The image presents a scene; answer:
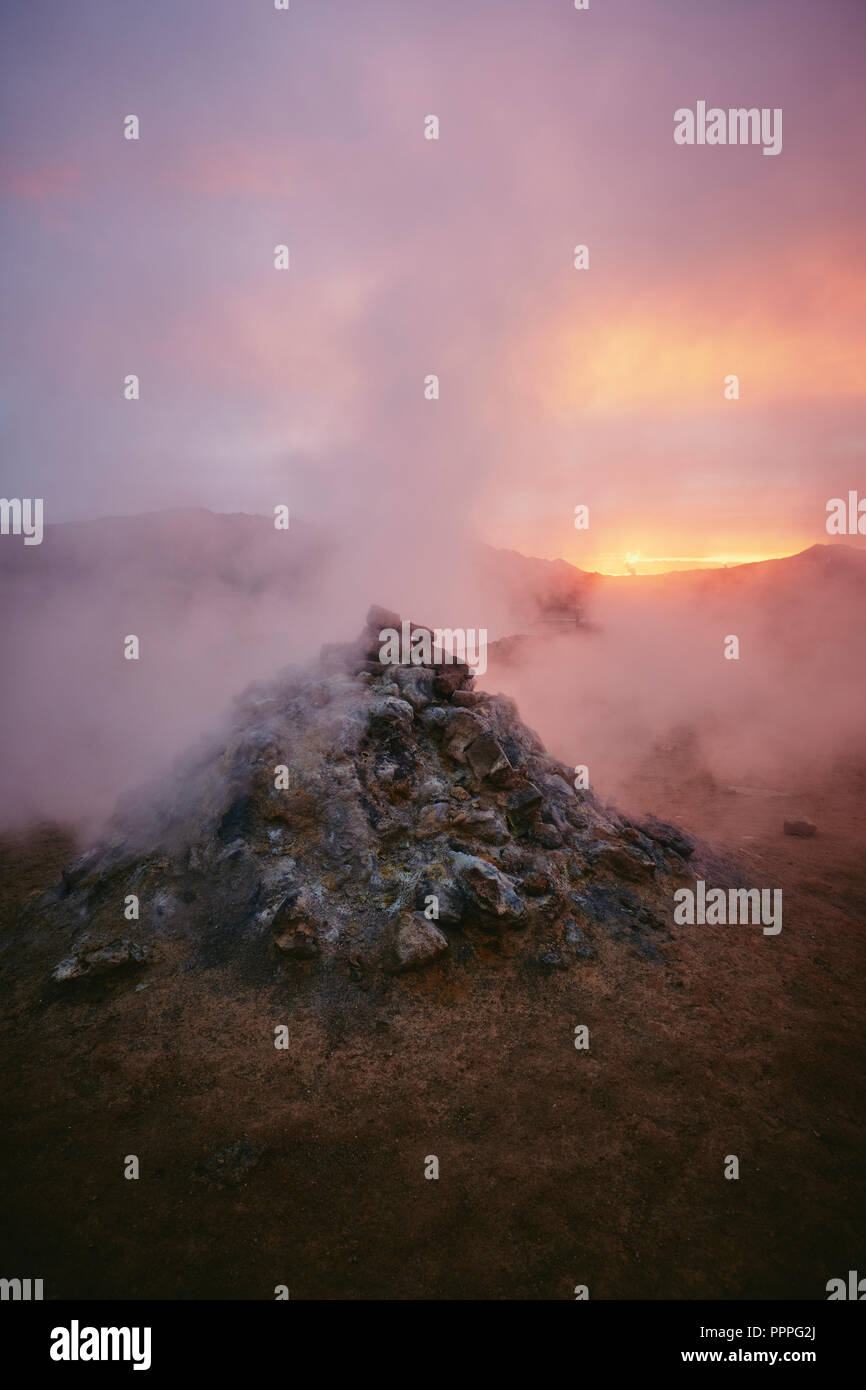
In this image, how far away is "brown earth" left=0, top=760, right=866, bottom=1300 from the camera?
487 cm

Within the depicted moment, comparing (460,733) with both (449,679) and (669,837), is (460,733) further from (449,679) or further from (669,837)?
(669,837)

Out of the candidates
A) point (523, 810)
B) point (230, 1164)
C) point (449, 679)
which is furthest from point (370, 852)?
point (230, 1164)

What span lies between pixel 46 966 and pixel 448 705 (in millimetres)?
8779

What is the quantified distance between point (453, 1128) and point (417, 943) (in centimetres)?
250

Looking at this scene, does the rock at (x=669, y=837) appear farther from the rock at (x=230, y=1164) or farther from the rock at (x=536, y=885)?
the rock at (x=230, y=1164)

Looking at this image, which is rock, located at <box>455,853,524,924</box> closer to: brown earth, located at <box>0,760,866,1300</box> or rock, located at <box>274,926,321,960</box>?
brown earth, located at <box>0,760,866,1300</box>

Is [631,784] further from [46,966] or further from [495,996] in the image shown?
[46,966]

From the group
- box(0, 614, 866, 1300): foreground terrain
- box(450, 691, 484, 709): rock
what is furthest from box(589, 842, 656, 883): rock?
box(450, 691, 484, 709): rock

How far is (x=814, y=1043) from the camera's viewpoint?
731 centimetres

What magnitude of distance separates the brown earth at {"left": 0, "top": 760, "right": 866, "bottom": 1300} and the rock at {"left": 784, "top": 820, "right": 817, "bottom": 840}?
520 centimetres

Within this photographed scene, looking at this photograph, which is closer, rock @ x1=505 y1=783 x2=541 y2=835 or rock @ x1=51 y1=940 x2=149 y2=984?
rock @ x1=51 y1=940 x2=149 y2=984

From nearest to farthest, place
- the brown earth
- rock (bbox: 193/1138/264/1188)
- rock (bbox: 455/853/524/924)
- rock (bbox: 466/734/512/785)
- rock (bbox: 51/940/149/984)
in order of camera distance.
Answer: the brown earth < rock (bbox: 193/1138/264/1188) < rock (bbox: 51/940/149/984) < rock (bbox: 455/853/524/924) < rock (bbox: 466/734/512/785)

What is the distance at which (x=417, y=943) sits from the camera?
8.38 metres
